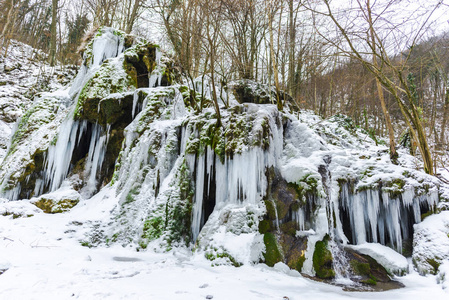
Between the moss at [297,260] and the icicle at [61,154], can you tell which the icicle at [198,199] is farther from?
the icicle at [61,154]

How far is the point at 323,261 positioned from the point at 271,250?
0.80 m

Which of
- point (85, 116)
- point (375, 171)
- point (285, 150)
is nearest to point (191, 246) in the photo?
point (285, 150)

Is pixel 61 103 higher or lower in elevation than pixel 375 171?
higher

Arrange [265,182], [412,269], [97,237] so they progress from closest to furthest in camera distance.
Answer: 1. [412,269]
2. [265,182]
3. [97,237]

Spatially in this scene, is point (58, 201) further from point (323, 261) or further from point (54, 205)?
point (323, 261)

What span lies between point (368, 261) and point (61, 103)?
11.9 meters

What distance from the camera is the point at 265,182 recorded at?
15.3 ft

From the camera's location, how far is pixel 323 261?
3699 millimetres

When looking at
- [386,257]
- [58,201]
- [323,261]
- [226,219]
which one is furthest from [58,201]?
[386,257]

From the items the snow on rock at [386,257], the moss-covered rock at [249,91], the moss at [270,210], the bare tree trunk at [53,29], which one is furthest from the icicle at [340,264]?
the bare tree trunk at [53,29]

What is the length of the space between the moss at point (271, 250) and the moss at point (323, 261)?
1.83 feet

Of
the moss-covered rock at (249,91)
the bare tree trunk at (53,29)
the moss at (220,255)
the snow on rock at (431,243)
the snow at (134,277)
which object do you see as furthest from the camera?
the bare tree trunk at (53,29)

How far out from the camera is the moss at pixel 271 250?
3.79 meters

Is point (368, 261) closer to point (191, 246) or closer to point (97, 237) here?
point (191, 246)
